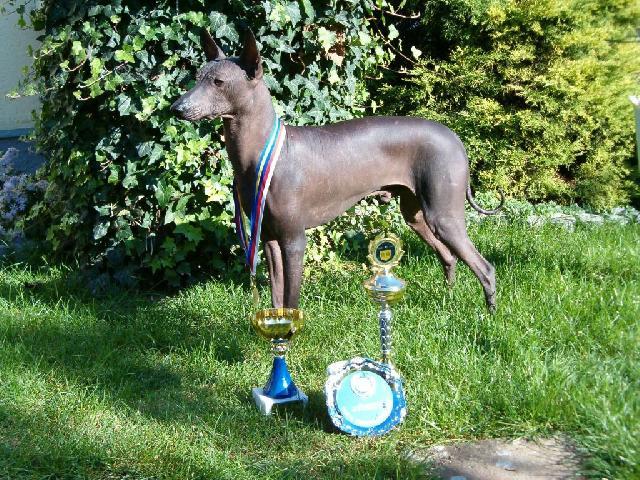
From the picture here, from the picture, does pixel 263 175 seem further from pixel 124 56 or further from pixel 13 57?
pixel 13 57

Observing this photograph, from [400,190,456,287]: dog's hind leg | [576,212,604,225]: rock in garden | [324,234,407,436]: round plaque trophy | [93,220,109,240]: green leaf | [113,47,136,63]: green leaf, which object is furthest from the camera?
[576,212,604,225]: rock in garden

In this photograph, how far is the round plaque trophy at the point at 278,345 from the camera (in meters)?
3.20

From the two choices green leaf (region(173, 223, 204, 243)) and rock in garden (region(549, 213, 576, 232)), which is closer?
green leaf (region(173, 223, 204, 243))

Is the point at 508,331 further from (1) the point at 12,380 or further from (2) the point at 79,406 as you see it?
(1) the point at 12,380

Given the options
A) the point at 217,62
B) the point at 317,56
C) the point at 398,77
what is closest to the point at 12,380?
the point at 217,62

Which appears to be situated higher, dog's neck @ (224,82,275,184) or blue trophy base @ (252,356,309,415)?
dog's neck @ (224,82,275,184)

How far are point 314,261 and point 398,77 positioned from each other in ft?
8.97

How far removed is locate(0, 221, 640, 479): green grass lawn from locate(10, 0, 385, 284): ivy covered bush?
432 mm

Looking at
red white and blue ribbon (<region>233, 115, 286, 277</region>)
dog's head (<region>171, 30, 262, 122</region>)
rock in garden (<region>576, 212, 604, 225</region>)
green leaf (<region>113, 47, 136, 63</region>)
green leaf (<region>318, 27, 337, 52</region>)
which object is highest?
green leaf (<region>318, 27, 337, 52</region>)

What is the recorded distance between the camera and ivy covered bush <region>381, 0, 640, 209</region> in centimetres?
661

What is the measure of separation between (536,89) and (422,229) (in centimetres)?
316

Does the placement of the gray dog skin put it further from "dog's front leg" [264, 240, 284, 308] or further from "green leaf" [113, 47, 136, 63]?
"green leaf" [113, 47, 136, 63]

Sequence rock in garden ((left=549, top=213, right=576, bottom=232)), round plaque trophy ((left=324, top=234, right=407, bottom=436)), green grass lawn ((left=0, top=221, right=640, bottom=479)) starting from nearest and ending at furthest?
green grass lawn ((left=0, top=221, right=640, bottom=479)), round plaque trophy ((left=324, top=234, right=407, bottom=436)), rock in garden ((left=549, top=213, right=576, bottom=232))

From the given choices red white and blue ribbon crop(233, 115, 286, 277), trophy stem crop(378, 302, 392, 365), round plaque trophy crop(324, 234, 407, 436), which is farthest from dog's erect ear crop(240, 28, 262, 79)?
trophy stem crop(378, 302, 392, 365)
